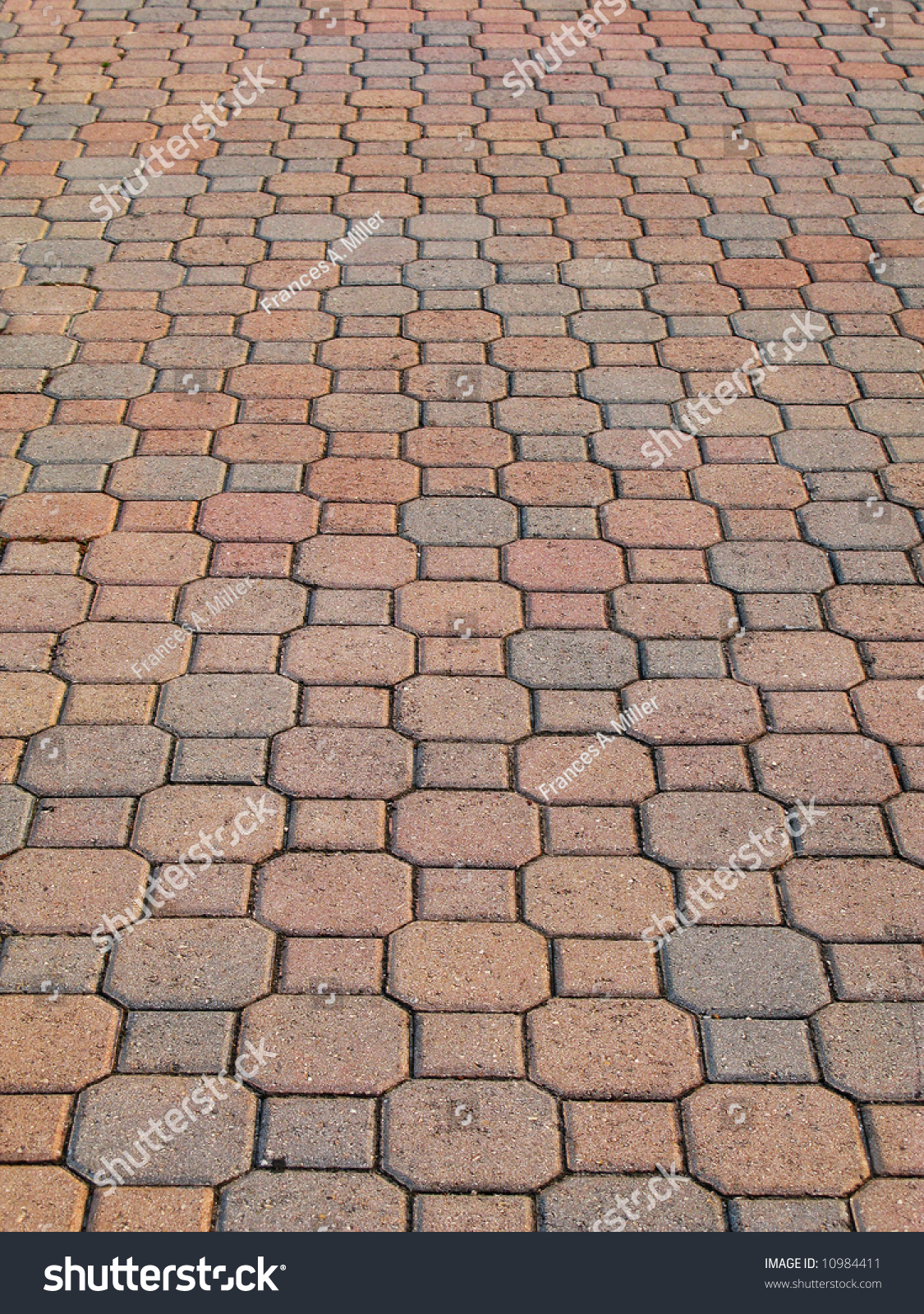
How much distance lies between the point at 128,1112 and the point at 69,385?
2651 mm

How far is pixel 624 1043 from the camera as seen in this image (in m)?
2.36

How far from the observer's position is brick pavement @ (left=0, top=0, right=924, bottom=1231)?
2.25 m

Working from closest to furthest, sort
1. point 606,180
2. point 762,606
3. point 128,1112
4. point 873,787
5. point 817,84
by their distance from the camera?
point 128,1112 → point 873,787 → point 762,606 → point 606,180 → point 817,84

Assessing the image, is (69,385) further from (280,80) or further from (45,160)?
(280,80)

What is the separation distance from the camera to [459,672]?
10.3ft

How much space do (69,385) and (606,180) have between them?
253 centimetres

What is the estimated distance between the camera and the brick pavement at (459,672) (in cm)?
225

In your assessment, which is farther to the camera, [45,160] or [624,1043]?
[45,160]

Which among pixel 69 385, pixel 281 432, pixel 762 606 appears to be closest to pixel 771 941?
pixel 762 606

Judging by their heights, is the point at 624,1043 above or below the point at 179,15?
below
